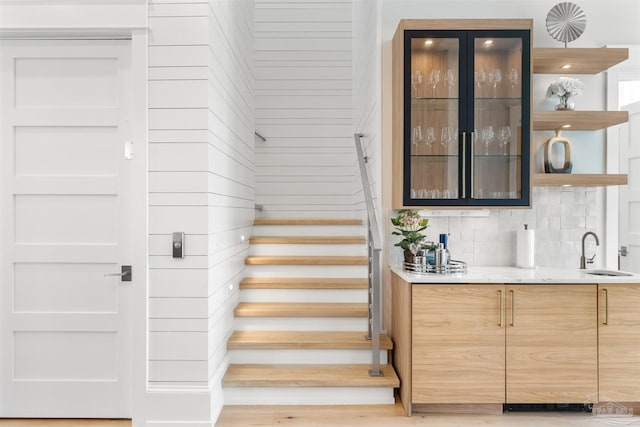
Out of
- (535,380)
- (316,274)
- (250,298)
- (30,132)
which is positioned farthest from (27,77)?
(535,380)

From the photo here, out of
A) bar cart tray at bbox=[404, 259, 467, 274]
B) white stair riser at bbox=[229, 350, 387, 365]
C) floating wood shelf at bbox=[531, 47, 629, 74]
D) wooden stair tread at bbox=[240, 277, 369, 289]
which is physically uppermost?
floating wood shelf at bbox=[531, 47, 629, 74]

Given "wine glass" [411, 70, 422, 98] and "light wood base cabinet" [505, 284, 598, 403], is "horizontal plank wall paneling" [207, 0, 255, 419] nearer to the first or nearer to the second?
"wine glass" [411, 70, 422, 98]

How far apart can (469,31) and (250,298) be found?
248 cm

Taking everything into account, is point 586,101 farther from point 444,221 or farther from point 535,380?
point 535,380

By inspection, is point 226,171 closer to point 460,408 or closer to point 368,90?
point 368,90

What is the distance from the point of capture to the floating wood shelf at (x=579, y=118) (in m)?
3.06

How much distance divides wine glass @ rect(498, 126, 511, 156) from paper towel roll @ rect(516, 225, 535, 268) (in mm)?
620

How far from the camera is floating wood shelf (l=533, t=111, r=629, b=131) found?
306 centimetres

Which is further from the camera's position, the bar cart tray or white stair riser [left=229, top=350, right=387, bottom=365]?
white stair riser [left=229, top=350, right=387, bottom=365]

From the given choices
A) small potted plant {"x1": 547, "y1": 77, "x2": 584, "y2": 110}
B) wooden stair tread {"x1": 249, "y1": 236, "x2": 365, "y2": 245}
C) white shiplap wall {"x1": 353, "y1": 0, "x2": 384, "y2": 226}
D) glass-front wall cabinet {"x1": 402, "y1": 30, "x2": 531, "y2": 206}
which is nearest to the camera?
glass-front wall cabinet {"x1": 402, "y1": 30, "x2": 531, "y2": 206}

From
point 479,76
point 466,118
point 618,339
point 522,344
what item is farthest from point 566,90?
point 522,344

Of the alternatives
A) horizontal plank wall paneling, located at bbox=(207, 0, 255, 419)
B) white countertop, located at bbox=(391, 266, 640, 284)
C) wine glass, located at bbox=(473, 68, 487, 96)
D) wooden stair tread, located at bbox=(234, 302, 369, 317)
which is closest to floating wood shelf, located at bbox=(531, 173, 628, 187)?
white countertop, located at bbox=(391, 266, 640, 284)

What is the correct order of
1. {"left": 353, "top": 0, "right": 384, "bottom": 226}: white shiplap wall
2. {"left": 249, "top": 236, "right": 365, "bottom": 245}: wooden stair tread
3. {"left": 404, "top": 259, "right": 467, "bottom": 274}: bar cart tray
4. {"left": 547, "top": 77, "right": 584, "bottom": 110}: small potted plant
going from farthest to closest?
{"left": 249, "top": 236, "right": 365, "bottom": 245}: wooden stair tread
{"left": 353, "top": 0, "right": 384, "bottom": 226}: white shiplap wall
{"left": 547, "top": 77, "right": 584, "bottom": 110}: small potted plant
{"left": 404, "top": 259, "right": 467, "bottom": 274}: bar cart tray

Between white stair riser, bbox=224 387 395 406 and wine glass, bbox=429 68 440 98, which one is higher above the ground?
wine glass, bbox=429 68 440 98
